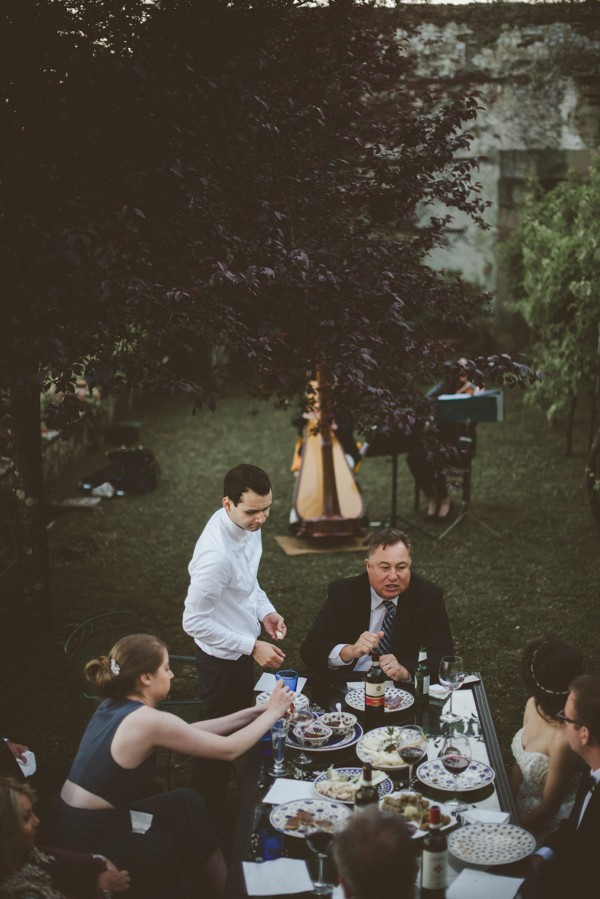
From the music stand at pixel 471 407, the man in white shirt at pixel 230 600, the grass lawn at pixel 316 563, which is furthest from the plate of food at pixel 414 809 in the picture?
the music stand at pixel 471 407

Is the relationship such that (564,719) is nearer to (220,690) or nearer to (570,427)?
(220,690)

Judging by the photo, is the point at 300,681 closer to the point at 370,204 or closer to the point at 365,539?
the point at 370,204

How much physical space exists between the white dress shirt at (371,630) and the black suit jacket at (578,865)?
142 centimetres

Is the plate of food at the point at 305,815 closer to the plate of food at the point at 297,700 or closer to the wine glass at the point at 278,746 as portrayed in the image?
the wine glass at the point at 278,746

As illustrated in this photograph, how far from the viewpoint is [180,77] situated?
189 inches

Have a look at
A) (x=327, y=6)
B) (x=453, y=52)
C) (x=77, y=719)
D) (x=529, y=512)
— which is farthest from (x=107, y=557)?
(x=453, y=52)

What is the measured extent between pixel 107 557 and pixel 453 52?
10.8m

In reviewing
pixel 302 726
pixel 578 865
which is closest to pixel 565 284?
pixel 302 726

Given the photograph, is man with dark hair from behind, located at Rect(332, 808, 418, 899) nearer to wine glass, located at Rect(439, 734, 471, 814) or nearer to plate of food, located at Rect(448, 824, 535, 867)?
plate of food, located at Rect(448, 824, 535, 867)

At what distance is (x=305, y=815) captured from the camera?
316 cm

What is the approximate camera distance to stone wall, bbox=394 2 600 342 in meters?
14.5

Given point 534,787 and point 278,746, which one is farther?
point 534,787

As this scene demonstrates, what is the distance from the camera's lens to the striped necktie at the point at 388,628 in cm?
457

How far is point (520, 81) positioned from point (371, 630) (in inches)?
515
